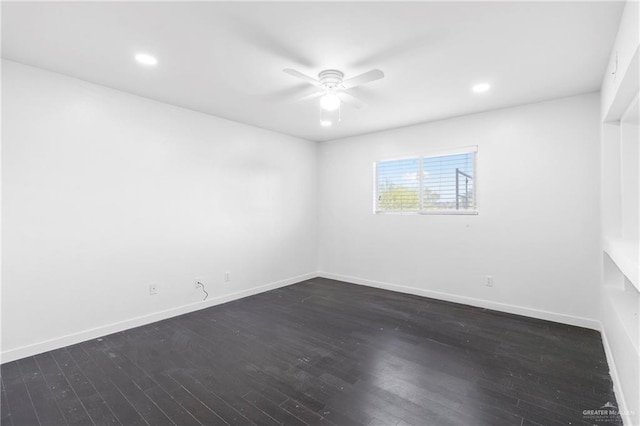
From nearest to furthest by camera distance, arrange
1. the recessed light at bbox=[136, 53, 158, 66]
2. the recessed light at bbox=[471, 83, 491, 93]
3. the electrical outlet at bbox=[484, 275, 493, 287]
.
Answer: the recessed light at bbox=[136, 53, 158, 66] < the recessed light at bbox=[471, 83, 491, 93] < the electrical outlet at bbox=[484, 275, 493, 287]

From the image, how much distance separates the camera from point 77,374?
7.56ft

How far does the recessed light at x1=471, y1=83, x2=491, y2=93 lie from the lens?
9.73 feet

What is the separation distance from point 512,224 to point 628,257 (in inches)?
77.9

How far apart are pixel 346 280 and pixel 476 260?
2103 mm

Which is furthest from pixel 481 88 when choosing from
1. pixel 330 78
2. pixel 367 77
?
pixel 330 78

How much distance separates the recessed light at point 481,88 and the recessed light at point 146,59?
2951 millimetres

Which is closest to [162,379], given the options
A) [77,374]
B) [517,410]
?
[77,374]

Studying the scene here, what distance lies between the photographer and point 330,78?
2.60m

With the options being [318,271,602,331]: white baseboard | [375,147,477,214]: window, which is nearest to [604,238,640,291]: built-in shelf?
[318,271,602,331]: white baseboard

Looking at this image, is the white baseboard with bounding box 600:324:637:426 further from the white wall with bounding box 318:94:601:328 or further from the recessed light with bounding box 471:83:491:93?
the recessed light with bounding box 471:83:491:93

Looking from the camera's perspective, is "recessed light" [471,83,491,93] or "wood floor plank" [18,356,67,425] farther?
"recessed light" [471,83,491,93]

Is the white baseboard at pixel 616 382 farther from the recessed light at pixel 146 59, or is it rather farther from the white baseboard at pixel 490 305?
the recessed light at pixel 146 59

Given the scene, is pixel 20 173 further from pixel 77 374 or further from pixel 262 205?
pixel 262 205

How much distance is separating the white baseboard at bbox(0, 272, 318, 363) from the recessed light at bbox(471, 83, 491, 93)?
372 centimetres
